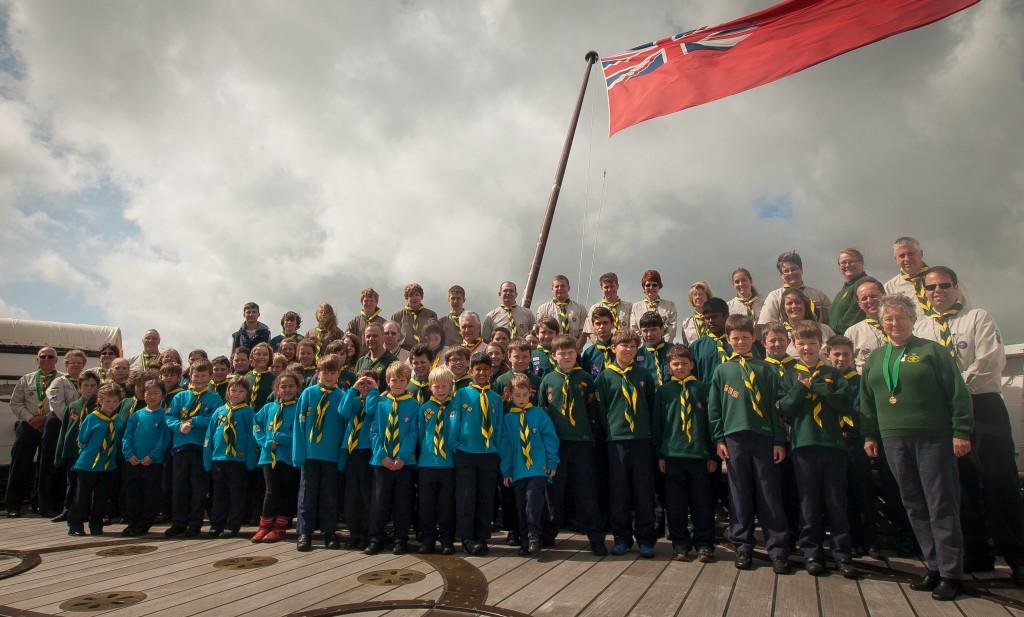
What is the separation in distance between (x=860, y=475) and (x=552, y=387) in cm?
286

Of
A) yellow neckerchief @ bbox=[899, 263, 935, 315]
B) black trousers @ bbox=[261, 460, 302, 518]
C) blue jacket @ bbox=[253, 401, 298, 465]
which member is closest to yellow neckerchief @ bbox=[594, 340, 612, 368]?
yellow neckerchief @ bbox=[899, 263, 935, 315]

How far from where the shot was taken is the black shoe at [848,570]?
428 centimetres

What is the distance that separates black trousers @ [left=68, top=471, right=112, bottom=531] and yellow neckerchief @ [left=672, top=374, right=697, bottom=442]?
627 cm

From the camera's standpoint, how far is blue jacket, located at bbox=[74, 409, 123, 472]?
656cm

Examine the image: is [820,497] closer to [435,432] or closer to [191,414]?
[435,432]

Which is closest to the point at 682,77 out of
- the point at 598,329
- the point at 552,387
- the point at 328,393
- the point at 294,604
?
the point at 598,329

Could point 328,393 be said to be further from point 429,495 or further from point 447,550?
point 447,550

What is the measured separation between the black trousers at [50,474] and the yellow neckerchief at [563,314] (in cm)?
700

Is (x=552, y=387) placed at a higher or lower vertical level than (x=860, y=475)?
higher

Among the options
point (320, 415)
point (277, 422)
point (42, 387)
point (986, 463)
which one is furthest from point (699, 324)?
point (42, 387)

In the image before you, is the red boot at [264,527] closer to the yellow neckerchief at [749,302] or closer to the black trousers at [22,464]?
the black trousers at [22,464]

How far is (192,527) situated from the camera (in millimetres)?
6180

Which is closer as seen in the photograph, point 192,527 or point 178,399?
point 192,527

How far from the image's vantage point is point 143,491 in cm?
662
